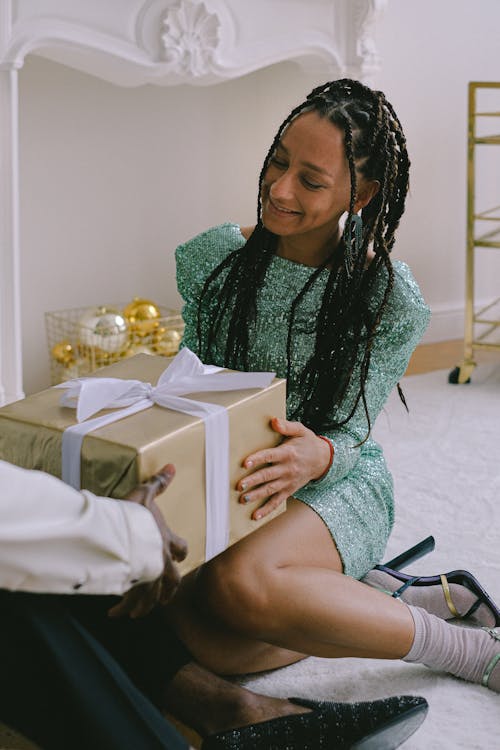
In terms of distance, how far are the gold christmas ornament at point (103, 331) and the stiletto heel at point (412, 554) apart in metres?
1.12

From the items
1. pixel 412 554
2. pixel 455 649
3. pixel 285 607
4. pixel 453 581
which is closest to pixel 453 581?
pixel 453 581

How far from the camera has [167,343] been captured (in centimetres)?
265

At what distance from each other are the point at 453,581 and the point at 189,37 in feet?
4.89

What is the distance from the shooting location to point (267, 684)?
1354 mm

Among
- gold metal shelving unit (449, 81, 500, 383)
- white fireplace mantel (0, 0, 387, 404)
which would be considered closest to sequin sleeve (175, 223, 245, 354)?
white fireplace mantel (0, 0, 387, 404)

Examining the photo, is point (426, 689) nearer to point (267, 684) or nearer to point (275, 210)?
point (267, 684)

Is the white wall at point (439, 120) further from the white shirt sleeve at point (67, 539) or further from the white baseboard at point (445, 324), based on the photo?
the white shirt sleeve at point (67, 539)

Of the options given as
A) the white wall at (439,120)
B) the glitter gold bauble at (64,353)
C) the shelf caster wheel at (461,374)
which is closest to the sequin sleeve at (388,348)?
the glitter gold bauble at (64,353)

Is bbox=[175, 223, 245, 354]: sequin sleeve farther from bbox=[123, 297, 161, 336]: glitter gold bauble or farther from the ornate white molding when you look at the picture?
the ornate white molding

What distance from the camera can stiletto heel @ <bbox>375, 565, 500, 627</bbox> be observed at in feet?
4.92

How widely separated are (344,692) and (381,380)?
0.46 metres

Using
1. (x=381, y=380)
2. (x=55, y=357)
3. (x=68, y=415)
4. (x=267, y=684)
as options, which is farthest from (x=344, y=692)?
(x=55, y=357)

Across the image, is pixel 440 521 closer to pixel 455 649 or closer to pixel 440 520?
pixel 440 520

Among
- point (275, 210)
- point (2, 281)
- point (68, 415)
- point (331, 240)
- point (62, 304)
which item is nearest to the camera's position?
point (68, 415)
